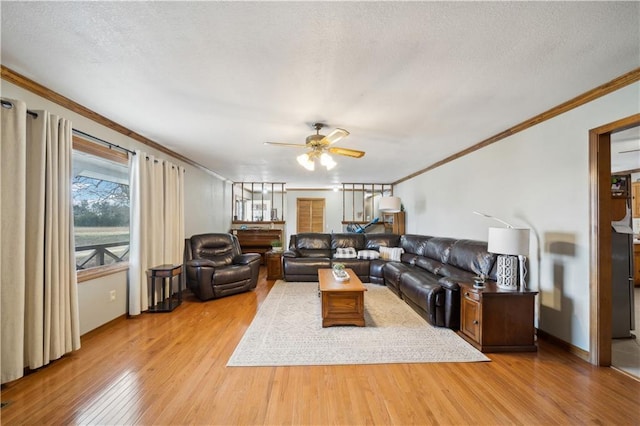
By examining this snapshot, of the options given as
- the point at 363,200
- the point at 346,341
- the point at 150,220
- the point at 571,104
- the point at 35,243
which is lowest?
the point at 346,341

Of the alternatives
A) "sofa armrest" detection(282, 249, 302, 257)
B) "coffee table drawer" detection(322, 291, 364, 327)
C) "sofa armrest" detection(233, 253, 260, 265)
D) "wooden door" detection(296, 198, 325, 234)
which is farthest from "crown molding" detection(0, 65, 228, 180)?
"wooden door" detection(296, 198, 325, 234)

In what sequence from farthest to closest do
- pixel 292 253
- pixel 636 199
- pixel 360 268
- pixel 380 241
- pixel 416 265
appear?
pixel 380 241
pixel 292 253
pixel 360 268
pixel 636 199
pixel 416 265

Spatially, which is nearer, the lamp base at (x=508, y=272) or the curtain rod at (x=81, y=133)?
the curtain rod at (x=81, y=133)

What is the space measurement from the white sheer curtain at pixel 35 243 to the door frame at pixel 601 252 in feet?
15.5

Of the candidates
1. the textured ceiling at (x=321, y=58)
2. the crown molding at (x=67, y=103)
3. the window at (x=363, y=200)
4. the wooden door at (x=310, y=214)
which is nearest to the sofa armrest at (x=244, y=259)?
the crown molding at (x=67, y=103)

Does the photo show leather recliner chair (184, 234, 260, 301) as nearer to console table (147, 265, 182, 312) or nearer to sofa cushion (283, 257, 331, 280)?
console table (147, 265, 182, 312)

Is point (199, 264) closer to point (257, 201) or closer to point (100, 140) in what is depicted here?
point (100, 140)

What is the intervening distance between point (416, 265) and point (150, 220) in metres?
4.45

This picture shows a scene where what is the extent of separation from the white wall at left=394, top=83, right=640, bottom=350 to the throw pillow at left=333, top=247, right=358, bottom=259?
260cm

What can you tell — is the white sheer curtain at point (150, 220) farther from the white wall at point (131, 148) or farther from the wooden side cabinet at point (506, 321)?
the wooden side cabinet at point (506, 321)

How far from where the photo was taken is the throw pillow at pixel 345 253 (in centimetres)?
567

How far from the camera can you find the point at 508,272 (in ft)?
8.68

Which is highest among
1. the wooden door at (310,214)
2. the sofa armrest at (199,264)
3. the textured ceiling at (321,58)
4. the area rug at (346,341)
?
the textured ceiling at (321,58)

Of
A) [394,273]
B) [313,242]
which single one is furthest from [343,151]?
[313,242]
